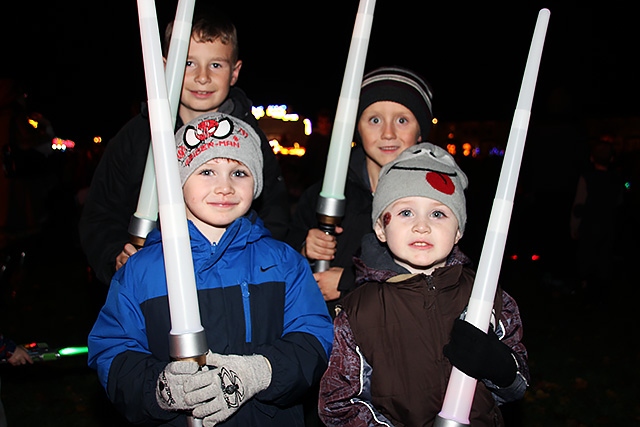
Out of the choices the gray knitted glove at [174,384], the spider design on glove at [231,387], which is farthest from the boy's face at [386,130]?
the gray knitted glove at [174,384]

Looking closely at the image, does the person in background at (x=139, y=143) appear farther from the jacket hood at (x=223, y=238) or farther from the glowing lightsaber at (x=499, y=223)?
the glowing lightsaber at (x=499, y=223)

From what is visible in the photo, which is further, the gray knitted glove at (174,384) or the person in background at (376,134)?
the person in background at (376,134)

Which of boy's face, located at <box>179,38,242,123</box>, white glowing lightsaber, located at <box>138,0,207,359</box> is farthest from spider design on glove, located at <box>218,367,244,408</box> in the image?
boy's face, located at <box>179,38,242,123</box>

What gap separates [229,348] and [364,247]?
63cm

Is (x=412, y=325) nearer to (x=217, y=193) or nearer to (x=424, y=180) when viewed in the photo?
(x=424, y=180)

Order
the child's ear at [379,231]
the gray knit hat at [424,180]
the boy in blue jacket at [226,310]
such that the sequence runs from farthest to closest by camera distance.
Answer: the child's ear at [379,231]
the gray knit hat at [424,180]
the boy in blue jacket at [226,310]

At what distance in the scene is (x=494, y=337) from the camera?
1.62 metres

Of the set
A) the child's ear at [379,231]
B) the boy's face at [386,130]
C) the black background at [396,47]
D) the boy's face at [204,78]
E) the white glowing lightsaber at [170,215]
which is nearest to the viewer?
the white glowing lightsaber at [170,215]

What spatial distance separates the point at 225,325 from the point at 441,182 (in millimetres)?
837

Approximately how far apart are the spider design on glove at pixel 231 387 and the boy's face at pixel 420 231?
26.0 inches

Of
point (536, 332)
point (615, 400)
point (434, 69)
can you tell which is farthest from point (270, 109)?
point (615, 400)

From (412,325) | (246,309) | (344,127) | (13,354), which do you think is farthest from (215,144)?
(13,354)

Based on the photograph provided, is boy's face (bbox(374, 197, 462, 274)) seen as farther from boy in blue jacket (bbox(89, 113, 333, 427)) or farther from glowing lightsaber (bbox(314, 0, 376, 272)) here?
boy in blue jacket (bbox(89, 113, 333, 427))

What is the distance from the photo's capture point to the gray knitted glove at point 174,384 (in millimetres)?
1377
